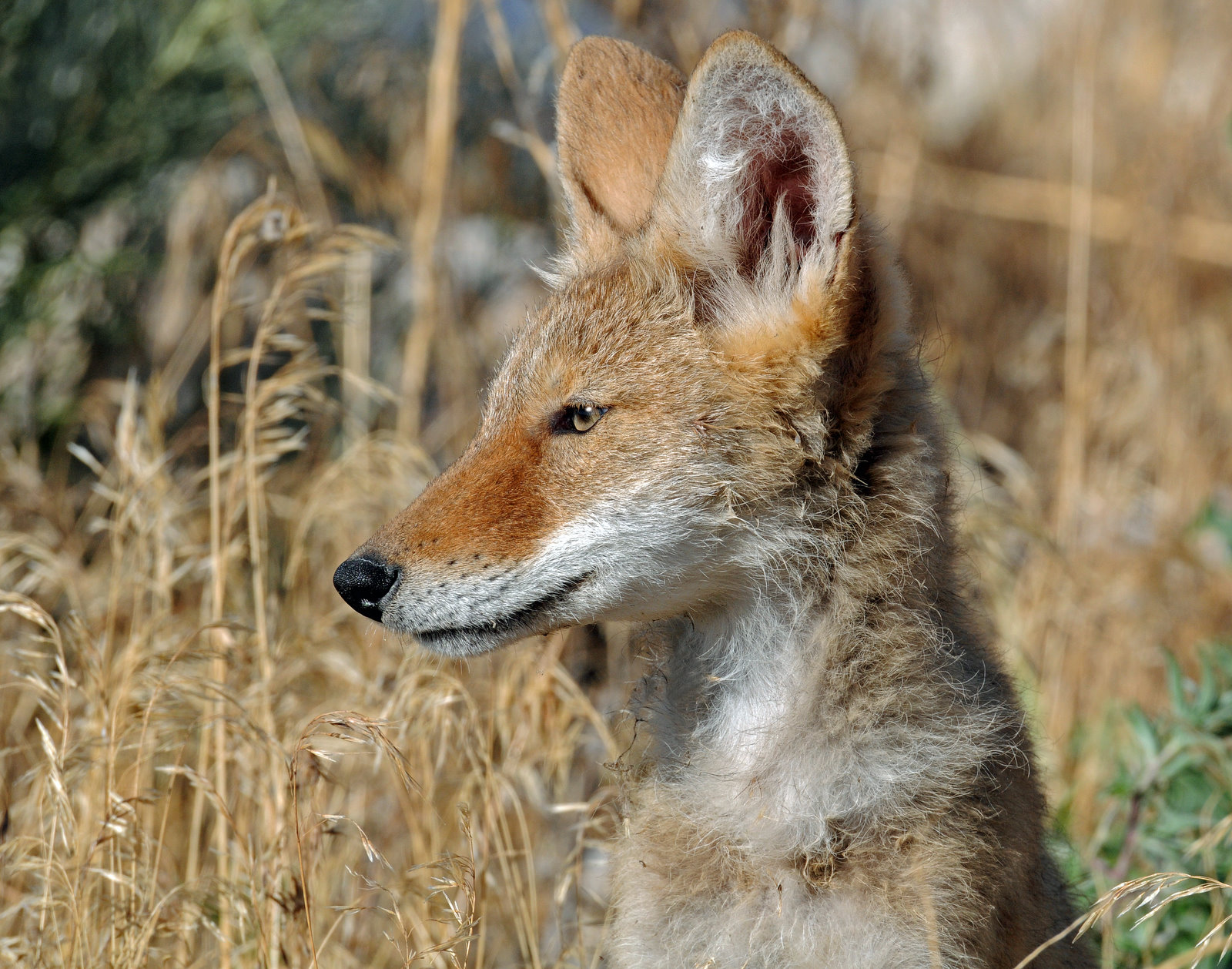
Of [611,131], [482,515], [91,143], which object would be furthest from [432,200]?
[482,515]

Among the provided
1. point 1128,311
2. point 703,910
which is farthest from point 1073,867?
point 1128,311

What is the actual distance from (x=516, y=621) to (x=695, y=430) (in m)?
0.51

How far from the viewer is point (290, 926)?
8.95ft

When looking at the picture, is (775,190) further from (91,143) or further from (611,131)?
(91,143)

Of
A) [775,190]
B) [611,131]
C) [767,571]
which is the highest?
[611,131]

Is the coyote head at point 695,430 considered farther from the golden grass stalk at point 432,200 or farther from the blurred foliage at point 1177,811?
the golden grass stalk at point 432,200

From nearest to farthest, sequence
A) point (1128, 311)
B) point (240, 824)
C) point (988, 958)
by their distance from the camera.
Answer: point (988, 958)
point (240, 824)
point (1128, 311)

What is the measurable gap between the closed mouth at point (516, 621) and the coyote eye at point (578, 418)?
313 millimetres

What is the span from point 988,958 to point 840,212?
4.63ft

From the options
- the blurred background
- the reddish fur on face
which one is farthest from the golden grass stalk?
the reddish fur on face

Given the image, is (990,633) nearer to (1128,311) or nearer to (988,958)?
(988,958)

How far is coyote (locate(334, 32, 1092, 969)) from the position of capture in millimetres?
2348

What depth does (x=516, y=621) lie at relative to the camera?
2.47 metres

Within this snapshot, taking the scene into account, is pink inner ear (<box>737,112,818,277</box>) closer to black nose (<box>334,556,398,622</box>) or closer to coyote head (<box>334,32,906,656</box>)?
coyote head (<box>334,32,906,656</box>)
